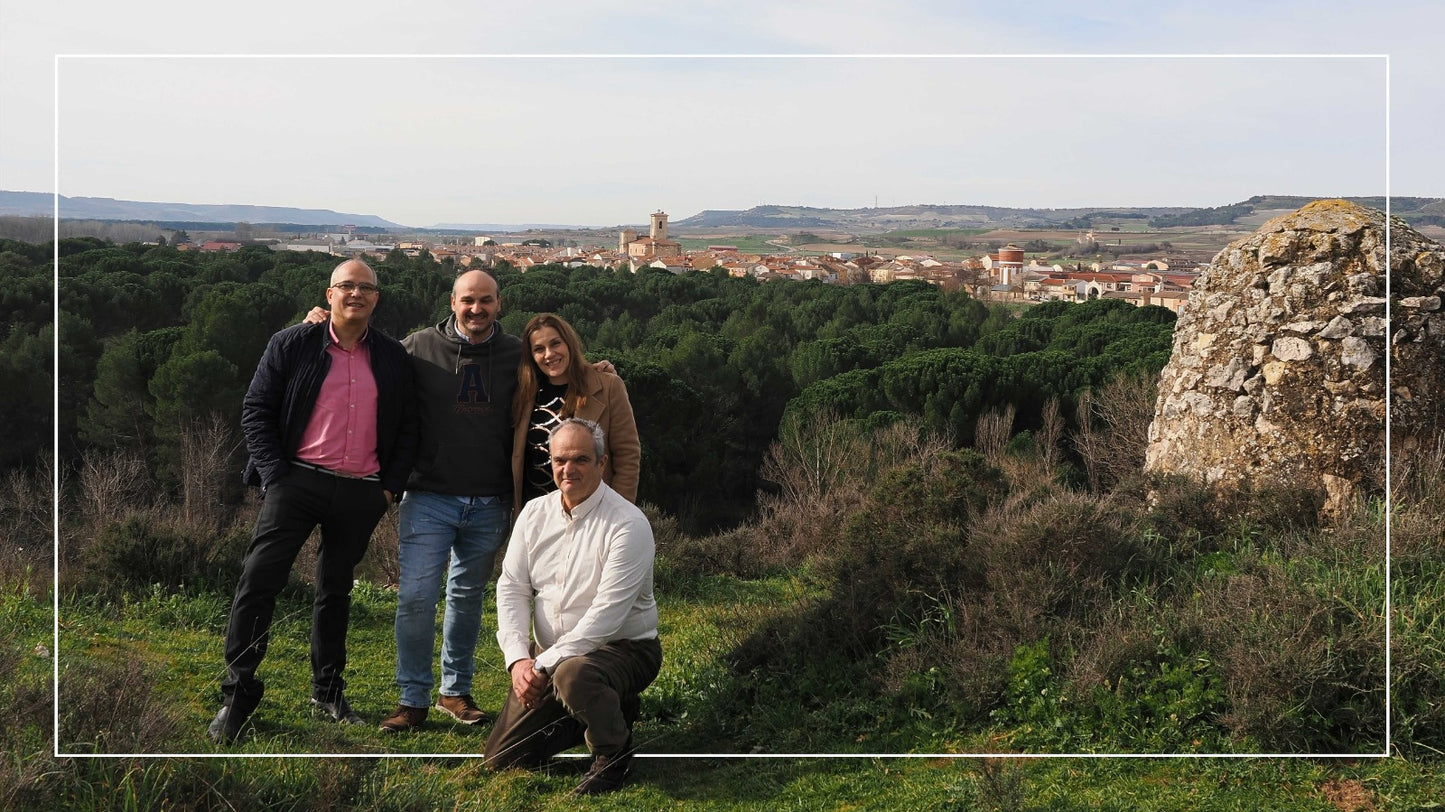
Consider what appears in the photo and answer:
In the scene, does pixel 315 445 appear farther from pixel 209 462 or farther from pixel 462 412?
pixel 209 462

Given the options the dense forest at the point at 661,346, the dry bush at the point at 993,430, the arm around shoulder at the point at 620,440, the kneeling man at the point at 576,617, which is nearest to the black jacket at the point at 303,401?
the kneeling man at the point at 576,617

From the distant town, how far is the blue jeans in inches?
136

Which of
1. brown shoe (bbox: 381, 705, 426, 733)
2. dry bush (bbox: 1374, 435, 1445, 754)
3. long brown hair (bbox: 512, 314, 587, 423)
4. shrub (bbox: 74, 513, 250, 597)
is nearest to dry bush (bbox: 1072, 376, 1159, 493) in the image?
dry bush (bbox: 1374, 435, 1445, 754)

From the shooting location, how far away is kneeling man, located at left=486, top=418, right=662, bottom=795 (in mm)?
4070

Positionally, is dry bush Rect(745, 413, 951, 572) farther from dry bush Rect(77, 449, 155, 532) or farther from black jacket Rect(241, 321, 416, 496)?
dry bush Rect(77, 449, 155, 532)

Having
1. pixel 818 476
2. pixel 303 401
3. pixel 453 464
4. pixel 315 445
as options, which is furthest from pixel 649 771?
pixel 818 476

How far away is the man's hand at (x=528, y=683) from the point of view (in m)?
4.07

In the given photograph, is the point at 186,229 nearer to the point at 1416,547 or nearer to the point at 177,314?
the point at 1416,547

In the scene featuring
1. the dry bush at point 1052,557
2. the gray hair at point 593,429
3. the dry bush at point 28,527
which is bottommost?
the dry bush at point 28,527

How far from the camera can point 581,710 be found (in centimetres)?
403

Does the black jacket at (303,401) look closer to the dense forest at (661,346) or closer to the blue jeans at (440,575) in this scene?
the blue jeans at (440,575)

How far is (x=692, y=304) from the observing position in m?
25.4

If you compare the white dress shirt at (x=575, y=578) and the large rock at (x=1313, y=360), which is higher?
the large rock at (x=1313, y=360)

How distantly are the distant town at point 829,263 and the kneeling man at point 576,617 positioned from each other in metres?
3.99
